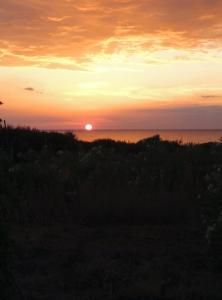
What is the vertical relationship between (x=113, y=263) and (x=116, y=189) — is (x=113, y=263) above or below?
below

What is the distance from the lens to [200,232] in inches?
342

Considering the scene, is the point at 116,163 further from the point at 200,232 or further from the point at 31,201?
the point at 200,232

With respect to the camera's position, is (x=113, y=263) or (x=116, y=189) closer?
(x=113, y=263)

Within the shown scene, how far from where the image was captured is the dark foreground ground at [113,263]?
5.65 meters

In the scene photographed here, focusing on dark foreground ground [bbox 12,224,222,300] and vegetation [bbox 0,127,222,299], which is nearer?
dark foreground ground [bbox 12,224,222,300]

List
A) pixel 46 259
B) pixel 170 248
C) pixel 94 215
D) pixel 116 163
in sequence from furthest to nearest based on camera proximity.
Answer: pixel 116 163 → pixel 94 215 → pixel 170 248 → pixel 46 259

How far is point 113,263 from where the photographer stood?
22.0 ft

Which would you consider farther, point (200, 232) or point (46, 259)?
point (200, 232)

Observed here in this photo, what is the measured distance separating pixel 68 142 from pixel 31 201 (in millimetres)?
14539

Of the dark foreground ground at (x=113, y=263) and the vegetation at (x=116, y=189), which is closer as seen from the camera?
the dark foreground ground at (x=113, y=263)

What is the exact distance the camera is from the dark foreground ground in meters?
5.65

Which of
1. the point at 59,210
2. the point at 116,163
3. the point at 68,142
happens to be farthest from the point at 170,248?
the point at 68,142

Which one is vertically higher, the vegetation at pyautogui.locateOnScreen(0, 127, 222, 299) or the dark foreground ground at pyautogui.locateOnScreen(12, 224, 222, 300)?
the vegetation at pyautogui.locateOnScreen(0, 127, 222, 299)

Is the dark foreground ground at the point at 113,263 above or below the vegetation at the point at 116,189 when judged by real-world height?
below
